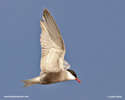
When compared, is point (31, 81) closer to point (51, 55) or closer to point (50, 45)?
point (51, 55)

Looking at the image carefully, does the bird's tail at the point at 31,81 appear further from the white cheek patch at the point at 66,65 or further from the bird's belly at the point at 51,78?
the white cheek patch at the point at 66,65

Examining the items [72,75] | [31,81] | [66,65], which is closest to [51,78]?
[31,81]

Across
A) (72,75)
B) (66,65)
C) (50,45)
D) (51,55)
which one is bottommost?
(72,75)

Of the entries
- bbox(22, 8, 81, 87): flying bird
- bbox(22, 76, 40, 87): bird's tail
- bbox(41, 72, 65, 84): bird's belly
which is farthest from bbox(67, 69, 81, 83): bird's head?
bbox(22, 76, 40, 87): bird's tail

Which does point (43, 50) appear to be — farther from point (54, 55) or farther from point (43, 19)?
point (43, 19)

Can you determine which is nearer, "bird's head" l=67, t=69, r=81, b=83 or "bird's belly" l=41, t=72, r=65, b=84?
"bird's belly" l=41, t=72, r=65, b=84

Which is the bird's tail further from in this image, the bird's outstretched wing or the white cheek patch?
the white cheek patch

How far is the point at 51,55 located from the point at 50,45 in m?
0.27

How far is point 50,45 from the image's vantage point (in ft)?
22.1

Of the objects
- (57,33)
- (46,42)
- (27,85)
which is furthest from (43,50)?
(27,85)

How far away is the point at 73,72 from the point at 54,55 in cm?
117

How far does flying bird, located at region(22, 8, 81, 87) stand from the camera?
6460 millimetres

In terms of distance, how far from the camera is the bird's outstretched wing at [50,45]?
6.40m

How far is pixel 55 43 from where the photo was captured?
668cm
